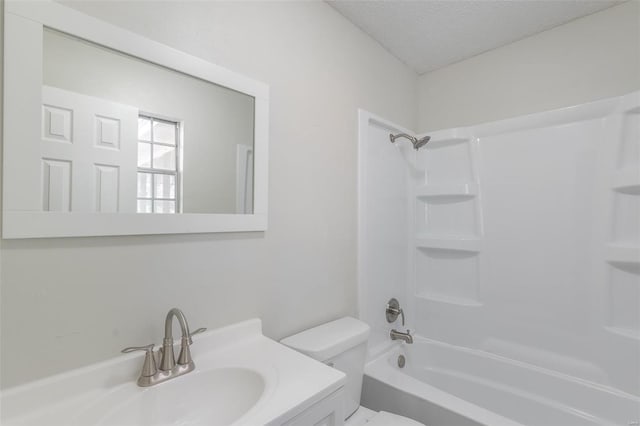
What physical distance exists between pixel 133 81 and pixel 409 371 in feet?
7.14

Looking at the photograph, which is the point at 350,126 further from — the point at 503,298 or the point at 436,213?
the point at 503,298

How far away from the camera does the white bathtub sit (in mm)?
1395

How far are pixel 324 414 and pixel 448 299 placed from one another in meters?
1.53

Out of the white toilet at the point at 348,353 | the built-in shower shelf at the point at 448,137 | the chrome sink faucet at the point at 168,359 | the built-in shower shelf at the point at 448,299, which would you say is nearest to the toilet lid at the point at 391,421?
the white toilet at the point at 348,353

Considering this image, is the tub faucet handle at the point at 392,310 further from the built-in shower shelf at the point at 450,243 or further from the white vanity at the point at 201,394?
the white vanity at the point at 201,394

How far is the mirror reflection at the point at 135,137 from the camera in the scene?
827mm

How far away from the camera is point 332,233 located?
1.62 metres

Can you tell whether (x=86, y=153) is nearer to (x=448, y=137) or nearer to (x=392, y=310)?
(x=392, y=310)

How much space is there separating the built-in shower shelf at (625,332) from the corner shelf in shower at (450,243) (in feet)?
2.41

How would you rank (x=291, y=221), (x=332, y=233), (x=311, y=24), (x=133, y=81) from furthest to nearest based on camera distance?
1. (x=332, y=233)
2. (x=311, y=24)
3. (x=291, y=221)
4. (x=133, y=81)

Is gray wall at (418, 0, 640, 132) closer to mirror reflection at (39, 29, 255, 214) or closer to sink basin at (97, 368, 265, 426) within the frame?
mirror reflection at (39, 29, 255, 214)

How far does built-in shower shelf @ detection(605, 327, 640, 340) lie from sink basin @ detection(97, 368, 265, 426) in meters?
1.81

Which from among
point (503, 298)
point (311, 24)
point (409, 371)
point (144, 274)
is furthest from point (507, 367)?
point (311, 24)

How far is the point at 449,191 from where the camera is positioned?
2.12m
